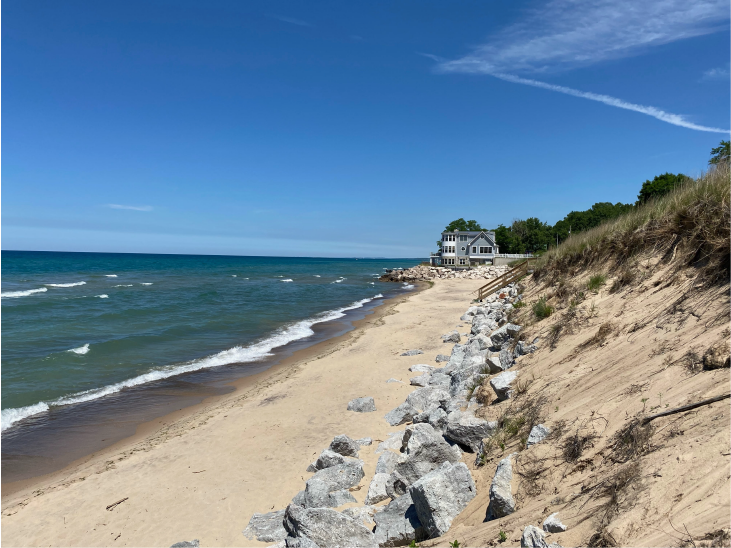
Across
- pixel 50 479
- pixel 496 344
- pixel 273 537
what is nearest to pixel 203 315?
pixel 50 479

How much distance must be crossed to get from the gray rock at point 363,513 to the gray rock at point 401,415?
135 inches

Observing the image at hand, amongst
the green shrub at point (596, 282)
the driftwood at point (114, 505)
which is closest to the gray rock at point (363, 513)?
the driftwood at point (114, 505)

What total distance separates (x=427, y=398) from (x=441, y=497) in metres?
4.89

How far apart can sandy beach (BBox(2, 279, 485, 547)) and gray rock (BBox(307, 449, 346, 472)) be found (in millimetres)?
304

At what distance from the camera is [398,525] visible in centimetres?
504

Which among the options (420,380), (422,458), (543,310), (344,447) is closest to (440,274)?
(420,380)

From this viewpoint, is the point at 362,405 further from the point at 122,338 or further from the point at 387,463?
the point at 122,338

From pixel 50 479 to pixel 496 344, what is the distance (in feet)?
38.0

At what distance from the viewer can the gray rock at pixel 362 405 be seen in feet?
34.3

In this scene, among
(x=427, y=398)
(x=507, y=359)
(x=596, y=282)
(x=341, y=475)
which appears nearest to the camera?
(x=341, y=475)

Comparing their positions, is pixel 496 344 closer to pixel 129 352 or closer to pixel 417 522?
pixel 417 522

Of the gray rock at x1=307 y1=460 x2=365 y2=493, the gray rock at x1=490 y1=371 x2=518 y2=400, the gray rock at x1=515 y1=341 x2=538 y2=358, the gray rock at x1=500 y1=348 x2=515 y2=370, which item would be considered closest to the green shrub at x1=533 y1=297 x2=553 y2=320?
the gray rock at x1=515 y1=341 x2=538 y2=358

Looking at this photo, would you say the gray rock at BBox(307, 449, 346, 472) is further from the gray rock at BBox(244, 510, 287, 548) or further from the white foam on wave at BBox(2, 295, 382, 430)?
the white foam on wave at BBox(2, 295, 382, 430)

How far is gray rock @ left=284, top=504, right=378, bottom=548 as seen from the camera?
4.88 metres
